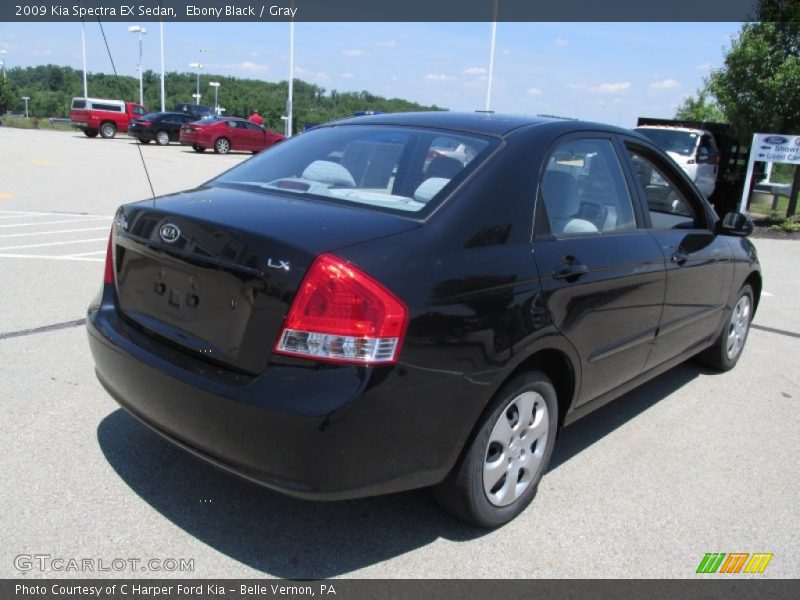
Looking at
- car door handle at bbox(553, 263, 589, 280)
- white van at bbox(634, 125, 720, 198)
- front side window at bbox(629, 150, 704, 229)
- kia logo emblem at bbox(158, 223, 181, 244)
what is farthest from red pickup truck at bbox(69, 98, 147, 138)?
car door handle at bbox(553, 263, 589, 280)

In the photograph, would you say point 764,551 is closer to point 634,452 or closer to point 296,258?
point 634,452

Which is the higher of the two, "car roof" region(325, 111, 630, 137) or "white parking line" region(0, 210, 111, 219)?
"car roof" region(325, 111, 630, 137)

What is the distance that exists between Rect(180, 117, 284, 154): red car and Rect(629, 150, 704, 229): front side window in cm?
2351

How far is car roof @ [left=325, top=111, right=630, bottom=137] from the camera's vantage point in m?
3.25

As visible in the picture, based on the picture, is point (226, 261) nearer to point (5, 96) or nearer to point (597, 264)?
point (597, 264)

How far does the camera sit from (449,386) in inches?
97.0

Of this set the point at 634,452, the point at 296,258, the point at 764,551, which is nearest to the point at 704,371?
the point at 634,452

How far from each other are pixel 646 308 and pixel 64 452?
3006mm

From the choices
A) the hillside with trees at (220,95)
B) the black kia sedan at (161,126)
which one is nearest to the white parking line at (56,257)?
the black kia sedan at (161,126)

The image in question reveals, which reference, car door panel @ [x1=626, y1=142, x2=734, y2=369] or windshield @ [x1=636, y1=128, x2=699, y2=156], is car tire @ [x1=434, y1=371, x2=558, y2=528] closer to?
car door panel @ [x1=626, y1=142, x2=734, y2=369]

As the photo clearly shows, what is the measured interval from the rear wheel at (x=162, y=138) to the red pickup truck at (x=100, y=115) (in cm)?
313

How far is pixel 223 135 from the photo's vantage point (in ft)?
90.5

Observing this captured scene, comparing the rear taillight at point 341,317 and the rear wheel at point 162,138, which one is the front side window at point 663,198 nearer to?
the rear taillight at point 341,317
